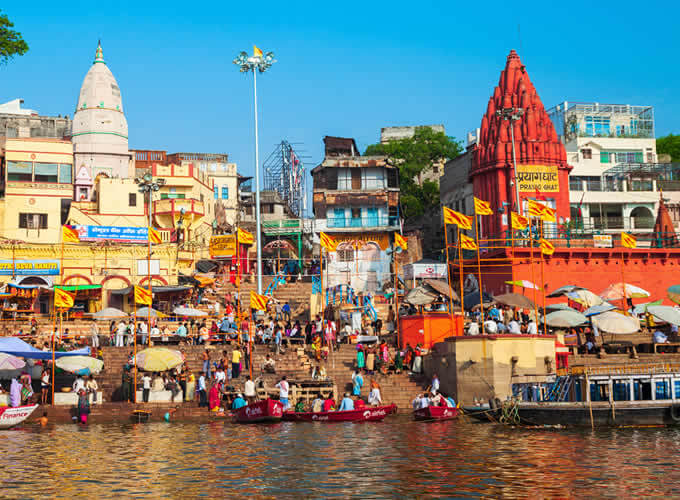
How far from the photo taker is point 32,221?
1868 inches

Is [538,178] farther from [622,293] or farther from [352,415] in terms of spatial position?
→ [352,415]

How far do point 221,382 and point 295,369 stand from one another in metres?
3.36

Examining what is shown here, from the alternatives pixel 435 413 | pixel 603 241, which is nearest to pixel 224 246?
pixel 603 241

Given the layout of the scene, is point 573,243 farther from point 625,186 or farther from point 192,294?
point 192,294

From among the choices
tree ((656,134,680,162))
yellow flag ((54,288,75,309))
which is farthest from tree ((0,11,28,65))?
tree ((656,134,680,162))

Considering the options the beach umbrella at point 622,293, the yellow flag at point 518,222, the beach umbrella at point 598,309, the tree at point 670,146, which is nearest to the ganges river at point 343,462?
the beach umbrella at point 598,309

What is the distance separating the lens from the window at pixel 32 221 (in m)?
47.2

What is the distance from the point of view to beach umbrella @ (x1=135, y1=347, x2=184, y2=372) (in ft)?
93.4

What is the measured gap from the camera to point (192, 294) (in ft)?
145

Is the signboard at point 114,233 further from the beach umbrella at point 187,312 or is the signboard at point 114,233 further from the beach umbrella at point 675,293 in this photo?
the beach umbrella at point 675,293

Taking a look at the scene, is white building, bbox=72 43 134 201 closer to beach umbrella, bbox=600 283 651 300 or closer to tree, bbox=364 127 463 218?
tree, bbox=364 127 463 218

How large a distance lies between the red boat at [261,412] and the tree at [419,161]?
37575 millimetres

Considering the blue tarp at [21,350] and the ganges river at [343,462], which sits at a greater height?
the blue tarp at [21,350]

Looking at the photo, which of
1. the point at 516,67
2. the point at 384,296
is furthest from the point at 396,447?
the point at 516,67
